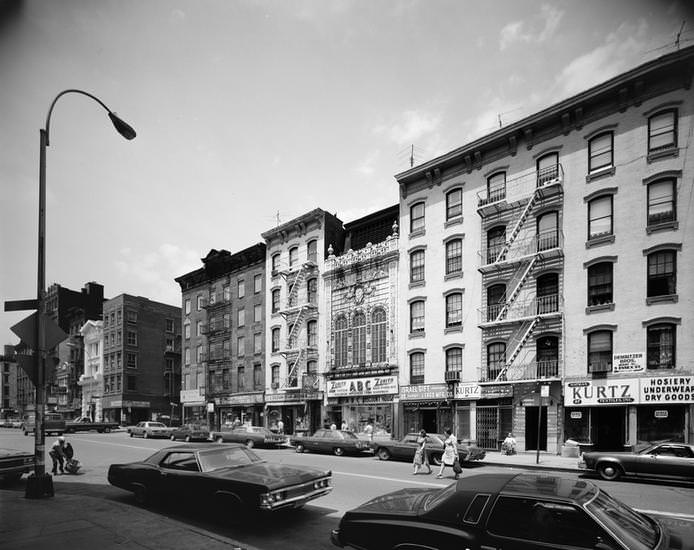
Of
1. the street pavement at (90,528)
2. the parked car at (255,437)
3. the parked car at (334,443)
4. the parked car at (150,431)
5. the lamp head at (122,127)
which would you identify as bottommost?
the parked car at (150,431)

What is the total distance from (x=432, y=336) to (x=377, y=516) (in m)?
22.3

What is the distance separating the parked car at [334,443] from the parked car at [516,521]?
672 inches

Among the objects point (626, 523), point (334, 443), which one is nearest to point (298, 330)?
point (334, 443)

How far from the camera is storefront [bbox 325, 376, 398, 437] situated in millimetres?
28906

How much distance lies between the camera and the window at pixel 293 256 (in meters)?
36.8

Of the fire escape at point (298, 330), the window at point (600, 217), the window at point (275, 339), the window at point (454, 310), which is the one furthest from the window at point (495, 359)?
the window at point (275, 339)

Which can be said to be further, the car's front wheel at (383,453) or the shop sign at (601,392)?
the car's front wheel at (383,453)

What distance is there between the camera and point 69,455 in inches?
596

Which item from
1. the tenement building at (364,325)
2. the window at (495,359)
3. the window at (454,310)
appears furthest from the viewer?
the tenement building at (364,325)

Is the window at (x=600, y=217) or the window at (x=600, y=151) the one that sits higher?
the window at (x=600, y=151)

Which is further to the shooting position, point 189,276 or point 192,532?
point 189,276

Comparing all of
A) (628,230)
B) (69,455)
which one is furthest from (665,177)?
(69,455)

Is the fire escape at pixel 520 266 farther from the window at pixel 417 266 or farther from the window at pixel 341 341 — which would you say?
the window at pixel 341 341

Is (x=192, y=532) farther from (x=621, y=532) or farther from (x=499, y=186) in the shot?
(x=499, y=186)
